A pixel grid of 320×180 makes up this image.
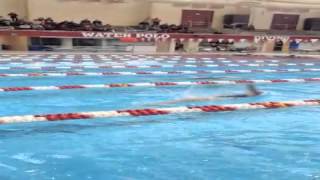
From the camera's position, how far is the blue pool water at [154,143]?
284cm

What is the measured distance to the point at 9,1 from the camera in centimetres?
1612

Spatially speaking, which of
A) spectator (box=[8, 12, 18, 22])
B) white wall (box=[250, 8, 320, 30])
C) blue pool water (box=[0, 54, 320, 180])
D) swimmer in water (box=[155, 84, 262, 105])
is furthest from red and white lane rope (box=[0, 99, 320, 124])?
white wall (box=[250, 8, 320, 30])

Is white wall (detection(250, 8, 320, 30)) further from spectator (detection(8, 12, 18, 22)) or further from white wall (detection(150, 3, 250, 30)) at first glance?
spectator (detection(8, 12, 18, 22))

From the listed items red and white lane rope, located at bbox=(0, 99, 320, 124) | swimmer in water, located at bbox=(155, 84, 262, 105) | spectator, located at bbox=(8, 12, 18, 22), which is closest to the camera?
red and white lane rope, located at bbox=(0, 99, 320, 124)

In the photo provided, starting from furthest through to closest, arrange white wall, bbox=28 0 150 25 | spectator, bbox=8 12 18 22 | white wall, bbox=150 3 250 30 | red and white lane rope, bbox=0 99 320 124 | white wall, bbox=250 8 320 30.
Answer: white wall, bbox=250 8 320 30 → white wall, bbox=150 3 250 30 → white wall, bbox=28 0 150 25 → spectator, bbox=8 12 18 22 → red and white lane rope, bbox=0 99 320 124

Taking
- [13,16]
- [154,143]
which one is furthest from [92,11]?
[154,143]

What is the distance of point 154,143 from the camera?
345 cm

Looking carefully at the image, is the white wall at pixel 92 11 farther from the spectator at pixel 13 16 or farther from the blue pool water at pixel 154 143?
the blue pool water at pixel 154 143

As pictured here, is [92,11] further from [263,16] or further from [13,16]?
[263,16]

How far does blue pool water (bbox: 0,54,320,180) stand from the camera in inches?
112

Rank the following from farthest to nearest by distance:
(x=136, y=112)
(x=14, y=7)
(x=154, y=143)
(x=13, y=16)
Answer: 1. (x=14, y=7)
2. (x=13, y=16)
3. (x=136, y=112)
4. (x=154, y=143)

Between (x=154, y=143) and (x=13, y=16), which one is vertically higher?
(x=13, y=16)

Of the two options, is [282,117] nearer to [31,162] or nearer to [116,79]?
[31,162]

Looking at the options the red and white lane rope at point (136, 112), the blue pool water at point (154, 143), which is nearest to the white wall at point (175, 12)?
the blue pool water at point (154, 143)
